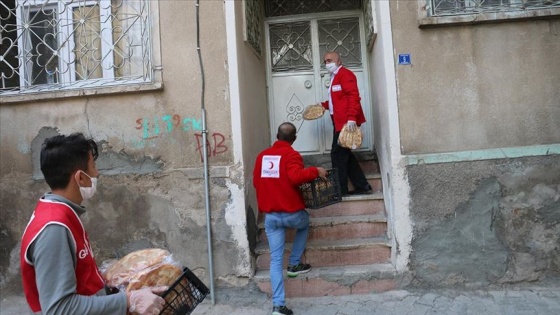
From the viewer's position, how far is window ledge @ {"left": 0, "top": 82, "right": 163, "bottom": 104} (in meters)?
4.97

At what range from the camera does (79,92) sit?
16.6 feet

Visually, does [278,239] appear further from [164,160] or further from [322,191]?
[164,160]

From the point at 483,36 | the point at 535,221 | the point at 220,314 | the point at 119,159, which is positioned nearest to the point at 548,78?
the point at 483,36

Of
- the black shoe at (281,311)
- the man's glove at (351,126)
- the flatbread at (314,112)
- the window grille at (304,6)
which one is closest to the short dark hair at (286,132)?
the man's glove at (351,126)

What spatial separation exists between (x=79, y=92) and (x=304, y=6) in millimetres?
3403

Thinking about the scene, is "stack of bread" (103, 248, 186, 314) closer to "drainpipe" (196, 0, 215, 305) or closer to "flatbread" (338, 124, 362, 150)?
"drainpipe" (196, 0, 215, 305)

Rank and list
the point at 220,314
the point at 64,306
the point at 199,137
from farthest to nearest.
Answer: the point at 199,137 → the point at 220,314 → the point at 64,306

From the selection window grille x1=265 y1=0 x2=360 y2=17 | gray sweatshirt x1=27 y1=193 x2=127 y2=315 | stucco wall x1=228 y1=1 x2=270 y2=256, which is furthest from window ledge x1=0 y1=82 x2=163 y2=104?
gray sweatshirt x1=27 y1=193 x2=127 y2=315

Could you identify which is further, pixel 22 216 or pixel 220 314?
pixel 22 216

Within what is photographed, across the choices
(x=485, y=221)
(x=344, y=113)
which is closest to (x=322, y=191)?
(x=344, y=113)

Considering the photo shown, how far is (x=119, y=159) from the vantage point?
5.07 meters

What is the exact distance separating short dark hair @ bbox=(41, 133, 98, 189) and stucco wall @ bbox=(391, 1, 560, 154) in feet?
11.6

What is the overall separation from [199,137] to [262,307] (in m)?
1.91

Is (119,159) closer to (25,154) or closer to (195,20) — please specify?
(25,154)
